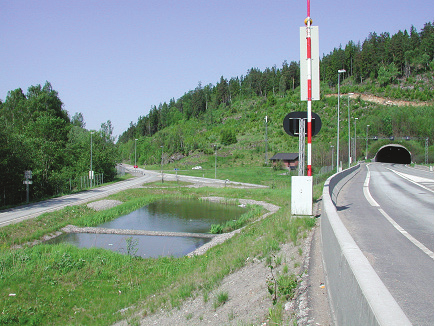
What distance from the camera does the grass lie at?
10977 mm

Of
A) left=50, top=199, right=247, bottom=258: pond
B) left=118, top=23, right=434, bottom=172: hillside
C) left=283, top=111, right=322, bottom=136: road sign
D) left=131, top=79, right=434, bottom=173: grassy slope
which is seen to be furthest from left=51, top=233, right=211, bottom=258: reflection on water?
left=118, top=23, right=434, bottom=172: hillside

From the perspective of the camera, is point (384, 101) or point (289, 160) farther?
point (384, 101)

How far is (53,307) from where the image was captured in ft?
39.9

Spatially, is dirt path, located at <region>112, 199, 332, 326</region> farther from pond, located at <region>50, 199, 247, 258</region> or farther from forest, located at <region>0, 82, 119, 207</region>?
forest, located at <region>0, 82, 119, 207</region>

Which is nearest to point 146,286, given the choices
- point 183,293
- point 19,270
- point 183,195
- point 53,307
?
point 53,307

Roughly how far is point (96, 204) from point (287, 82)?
530 ft

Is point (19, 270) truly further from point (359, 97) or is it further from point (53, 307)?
point (359, 97)

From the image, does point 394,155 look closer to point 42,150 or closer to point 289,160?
point 289,160

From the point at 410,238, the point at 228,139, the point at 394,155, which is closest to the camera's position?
the point at 410,238

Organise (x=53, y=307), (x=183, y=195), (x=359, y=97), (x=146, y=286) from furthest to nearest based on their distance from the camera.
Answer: (x=359, y=97)
(x=183, y=195)
(x=146, y=286)
(x=53, y=307)

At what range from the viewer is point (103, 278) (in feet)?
50.5

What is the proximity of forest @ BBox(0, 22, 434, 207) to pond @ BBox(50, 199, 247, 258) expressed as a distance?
550 inches

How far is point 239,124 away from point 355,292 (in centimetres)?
16161

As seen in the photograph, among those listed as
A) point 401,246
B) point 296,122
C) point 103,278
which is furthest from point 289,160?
point 401,246
